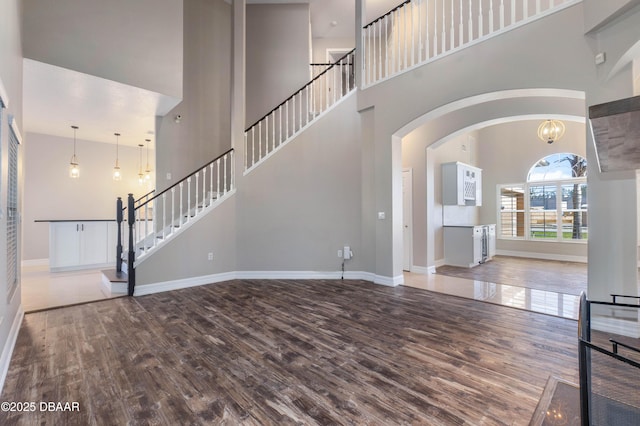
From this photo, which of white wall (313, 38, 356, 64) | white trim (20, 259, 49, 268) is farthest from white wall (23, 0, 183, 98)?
white trim (20, 259, 49, 268)

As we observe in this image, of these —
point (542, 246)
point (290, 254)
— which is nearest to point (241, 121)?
point (290, 254)

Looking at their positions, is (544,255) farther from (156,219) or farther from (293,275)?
(156,219)

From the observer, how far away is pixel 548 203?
784 centimetres

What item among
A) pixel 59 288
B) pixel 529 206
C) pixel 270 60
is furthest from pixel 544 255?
pixel 59 288

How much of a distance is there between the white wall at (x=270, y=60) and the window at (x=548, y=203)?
6613 millimetres

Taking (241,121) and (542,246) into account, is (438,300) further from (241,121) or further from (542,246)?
(542,246)

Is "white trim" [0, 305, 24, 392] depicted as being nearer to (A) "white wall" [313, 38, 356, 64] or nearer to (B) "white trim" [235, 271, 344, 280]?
(B) "white trim" [235, 271, 344, 280]

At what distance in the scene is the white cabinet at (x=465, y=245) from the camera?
21.2 ft

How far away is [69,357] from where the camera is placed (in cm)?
250

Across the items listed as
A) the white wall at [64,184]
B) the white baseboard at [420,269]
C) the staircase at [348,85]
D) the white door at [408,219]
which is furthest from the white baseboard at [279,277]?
the white wall at [64,184]

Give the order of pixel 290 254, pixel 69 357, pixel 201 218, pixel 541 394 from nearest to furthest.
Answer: pixel 541 394 → pixel 69 357 → pixel 201 218 → pixel 290 254

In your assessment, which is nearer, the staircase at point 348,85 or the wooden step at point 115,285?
the staircase at point 348,85

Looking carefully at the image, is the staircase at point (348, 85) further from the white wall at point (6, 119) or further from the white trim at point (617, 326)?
the white trim at point (617, 326)

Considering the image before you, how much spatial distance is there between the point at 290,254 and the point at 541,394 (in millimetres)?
4072
